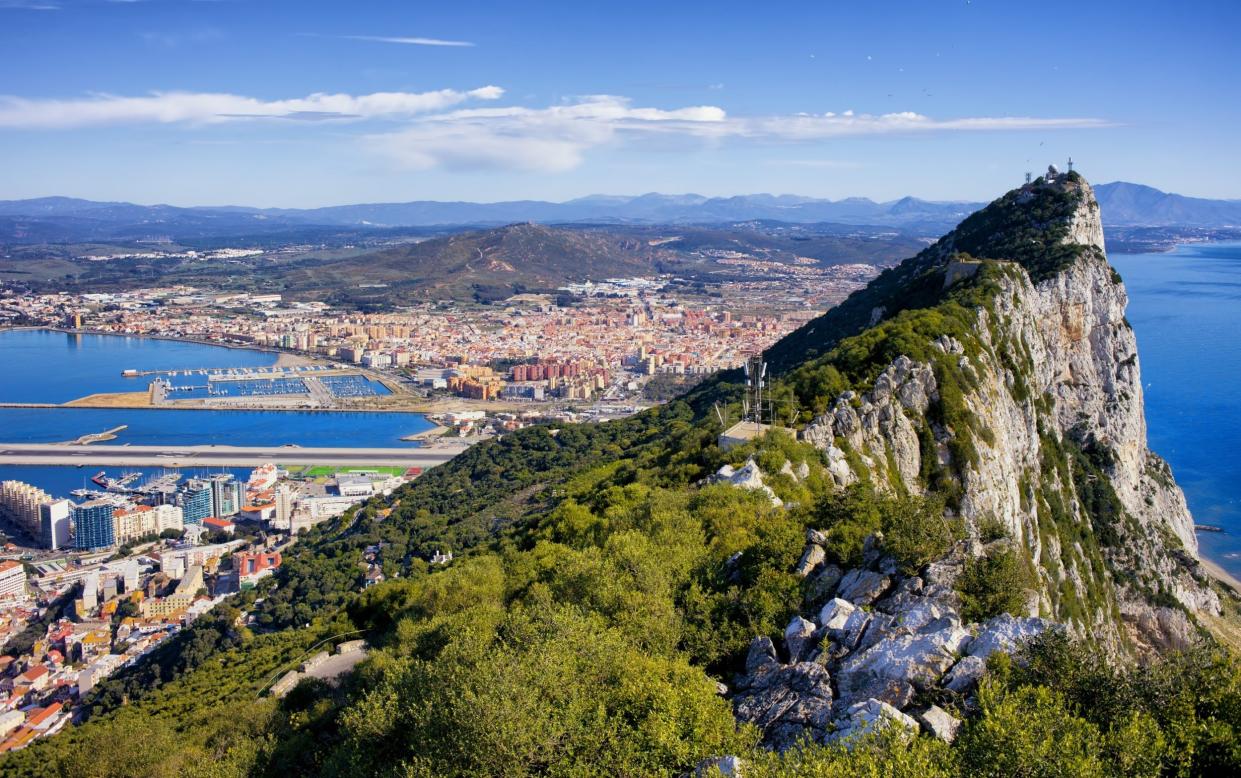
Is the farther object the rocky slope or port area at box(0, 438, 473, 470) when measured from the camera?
port area at box(0, 438, 473, 470)

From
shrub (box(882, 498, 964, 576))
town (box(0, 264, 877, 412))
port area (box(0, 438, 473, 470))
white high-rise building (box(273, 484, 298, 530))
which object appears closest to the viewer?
shrub (box(882, 498, 964, 576))

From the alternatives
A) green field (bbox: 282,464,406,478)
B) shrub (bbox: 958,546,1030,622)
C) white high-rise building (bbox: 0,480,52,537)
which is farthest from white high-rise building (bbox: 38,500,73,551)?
shrub (bbox: 958,546,1030,622)

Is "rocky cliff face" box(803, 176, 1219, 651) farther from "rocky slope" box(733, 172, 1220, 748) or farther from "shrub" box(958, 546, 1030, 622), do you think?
"shrub" box(958, 546, 1030, 622)

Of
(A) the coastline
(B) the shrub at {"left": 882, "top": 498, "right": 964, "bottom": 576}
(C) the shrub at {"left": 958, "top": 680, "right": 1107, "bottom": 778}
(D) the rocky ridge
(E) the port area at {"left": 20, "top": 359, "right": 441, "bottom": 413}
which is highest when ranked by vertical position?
(B) the shrub at {"left": 882, "top": 498, "right": 964, "bottom": 576}

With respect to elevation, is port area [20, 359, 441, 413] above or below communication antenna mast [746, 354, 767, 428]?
below

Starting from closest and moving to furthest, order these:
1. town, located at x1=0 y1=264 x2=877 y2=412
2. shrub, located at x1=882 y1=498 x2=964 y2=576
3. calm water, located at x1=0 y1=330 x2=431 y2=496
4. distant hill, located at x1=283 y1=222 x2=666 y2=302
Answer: shrub, located at x1=882 y1=498 x2=964 y2=576
calm water, located at x1=0 y1=330 x2=431 y2=496
town, located at x1=0 y1=264 x2=877 y2=412
distant hill, located at x1=283 y1=222 x2=666 y2=302

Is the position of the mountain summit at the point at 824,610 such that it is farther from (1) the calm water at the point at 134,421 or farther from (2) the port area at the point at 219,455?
(1) the calm water at the point at 134,421

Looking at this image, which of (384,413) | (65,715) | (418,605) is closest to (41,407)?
(384,413)
